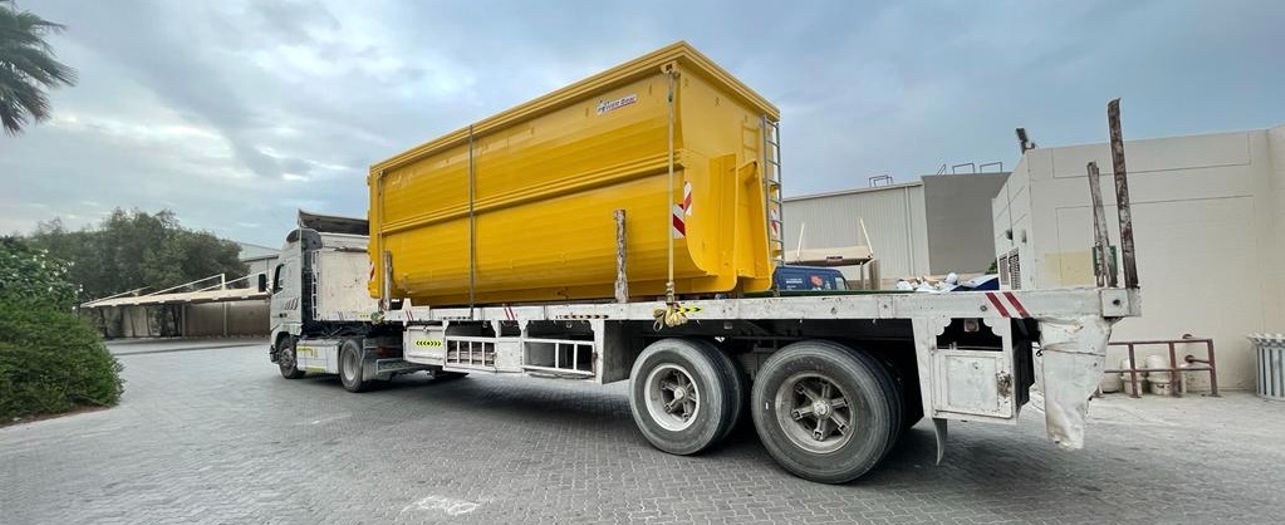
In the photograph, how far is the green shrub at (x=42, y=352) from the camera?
8.88 metres

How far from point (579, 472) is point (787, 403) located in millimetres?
1820

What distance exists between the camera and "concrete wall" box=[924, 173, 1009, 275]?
26.1m

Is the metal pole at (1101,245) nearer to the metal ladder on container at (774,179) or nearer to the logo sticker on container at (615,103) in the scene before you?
the metal ladder on container at (774,179)

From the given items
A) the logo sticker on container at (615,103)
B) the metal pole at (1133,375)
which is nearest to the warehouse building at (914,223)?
the metal pole at (1133,375)

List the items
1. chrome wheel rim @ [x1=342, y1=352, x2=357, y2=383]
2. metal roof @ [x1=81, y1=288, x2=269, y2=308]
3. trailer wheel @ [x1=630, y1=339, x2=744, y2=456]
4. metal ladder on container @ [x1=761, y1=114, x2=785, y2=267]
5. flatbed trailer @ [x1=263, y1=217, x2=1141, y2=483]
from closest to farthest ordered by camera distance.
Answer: flatbed trailer @ [x1=263, y1=217, x2=1141, y2=483], trailer wheel @ [x1=630, y1=339, x2=744, y2=456], metal ladder on container @ [x1=761, y1=114, x2=785, y2=267], chrome wheel rim @ [x1=342, y1=352, x2=357, y2=383], metal roof @ [x1=81, y1=288, x2=269, y2=308]

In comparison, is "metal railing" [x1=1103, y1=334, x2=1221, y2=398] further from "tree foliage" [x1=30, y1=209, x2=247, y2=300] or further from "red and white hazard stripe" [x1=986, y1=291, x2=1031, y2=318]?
"tree foliage" [x1=30, y1=209, x2=247, y2=300]

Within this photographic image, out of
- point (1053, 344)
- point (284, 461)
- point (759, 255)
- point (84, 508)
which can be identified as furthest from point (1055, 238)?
point (84, 508)

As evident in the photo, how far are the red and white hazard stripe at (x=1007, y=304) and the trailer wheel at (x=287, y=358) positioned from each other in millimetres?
12308

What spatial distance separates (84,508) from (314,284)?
732cm

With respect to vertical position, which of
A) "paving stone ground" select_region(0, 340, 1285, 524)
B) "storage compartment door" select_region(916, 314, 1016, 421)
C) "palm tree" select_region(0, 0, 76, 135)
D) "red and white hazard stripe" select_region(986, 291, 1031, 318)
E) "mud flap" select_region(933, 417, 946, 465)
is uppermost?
"palm tree" select_region(0, 0, 76, 135)

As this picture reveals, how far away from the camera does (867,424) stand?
445cm

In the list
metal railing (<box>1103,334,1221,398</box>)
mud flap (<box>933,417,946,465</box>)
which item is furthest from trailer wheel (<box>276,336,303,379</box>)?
metal railing (<box>1103,334,1221,398</box>)

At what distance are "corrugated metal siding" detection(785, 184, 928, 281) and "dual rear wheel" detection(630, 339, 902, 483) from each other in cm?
2152

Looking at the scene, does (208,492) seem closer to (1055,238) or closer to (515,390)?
(515,390)
